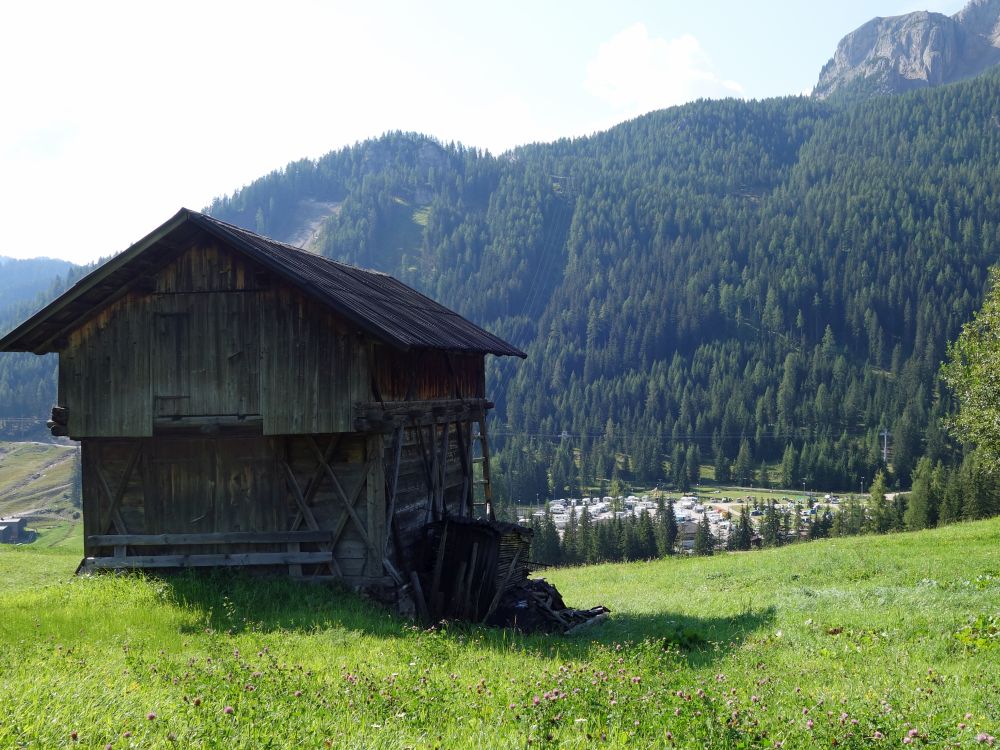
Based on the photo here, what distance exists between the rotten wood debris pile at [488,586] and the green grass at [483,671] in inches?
51.2

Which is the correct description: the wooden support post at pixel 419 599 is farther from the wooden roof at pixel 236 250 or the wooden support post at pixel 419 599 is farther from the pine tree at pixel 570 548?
the pine tree at pixel 570 548

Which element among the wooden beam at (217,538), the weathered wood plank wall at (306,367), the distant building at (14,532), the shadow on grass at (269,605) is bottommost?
the distant building at (14,532)

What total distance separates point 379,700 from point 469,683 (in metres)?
1.49

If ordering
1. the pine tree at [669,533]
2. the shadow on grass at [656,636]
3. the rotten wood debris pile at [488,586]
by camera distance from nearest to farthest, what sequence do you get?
the shadow on grass at [656,636] < the rotten wood debris pile at [488,586] < the pine tree at [669,533]

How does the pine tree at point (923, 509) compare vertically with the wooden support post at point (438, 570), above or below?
below

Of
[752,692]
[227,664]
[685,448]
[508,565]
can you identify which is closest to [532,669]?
[752,692]

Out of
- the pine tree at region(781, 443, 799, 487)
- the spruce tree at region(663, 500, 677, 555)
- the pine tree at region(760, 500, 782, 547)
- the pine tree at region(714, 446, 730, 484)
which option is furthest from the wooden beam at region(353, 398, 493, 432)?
the pine tree at region(714, 446, 730, 484)

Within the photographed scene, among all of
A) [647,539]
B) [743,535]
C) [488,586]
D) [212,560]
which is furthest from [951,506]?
[212,560]

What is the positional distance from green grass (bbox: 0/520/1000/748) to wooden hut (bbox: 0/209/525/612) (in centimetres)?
116

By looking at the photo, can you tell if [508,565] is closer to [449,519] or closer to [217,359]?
[449,519]

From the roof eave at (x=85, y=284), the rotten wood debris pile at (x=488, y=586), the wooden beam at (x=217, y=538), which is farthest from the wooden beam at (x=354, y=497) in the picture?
the roof eave at (x=85, y=284)

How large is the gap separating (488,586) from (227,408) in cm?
670

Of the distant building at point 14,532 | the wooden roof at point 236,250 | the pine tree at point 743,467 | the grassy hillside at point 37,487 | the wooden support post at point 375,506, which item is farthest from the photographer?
the pine tree at point 743,467

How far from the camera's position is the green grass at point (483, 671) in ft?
23.5
